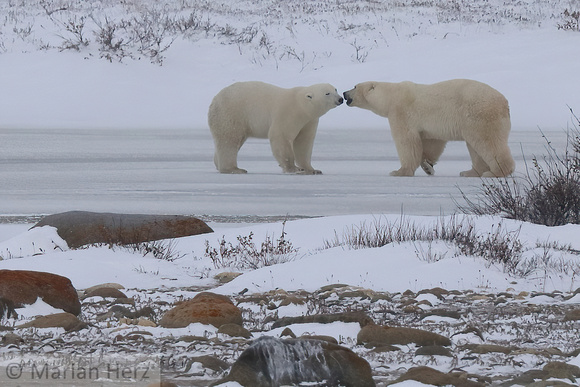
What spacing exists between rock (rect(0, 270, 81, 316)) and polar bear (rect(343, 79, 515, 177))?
7.08m

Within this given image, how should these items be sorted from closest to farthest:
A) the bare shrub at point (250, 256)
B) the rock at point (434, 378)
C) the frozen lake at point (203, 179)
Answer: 1. the rock at point (434, 378)
2. the bare shrub at point (250, 256)
3. the frozen lake at point (203, 179)

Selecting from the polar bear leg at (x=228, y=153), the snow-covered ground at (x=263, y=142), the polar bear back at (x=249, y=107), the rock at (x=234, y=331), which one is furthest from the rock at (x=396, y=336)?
the polar bear leg at (x=228, y=153)

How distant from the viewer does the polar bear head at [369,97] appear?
11773 mm

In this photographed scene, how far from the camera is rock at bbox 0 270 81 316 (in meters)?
4.31

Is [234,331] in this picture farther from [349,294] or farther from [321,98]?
[321,98]

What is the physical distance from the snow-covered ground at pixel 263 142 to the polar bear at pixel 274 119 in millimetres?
408

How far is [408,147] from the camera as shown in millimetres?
11305

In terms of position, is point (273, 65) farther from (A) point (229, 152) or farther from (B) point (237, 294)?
(B) point (237, 294)

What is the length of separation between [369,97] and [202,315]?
27.2 ft

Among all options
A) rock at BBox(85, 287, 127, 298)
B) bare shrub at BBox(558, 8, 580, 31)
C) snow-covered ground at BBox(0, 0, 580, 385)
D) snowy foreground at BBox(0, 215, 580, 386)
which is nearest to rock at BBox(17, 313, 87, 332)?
snowy foreground at BBox(0, 215, 580, 386)

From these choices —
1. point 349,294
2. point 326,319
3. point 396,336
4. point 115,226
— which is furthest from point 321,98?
point 396,336

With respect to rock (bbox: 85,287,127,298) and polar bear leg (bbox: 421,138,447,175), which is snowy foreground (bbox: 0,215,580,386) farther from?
polar bear leg (bbox: 421,138,447,175)

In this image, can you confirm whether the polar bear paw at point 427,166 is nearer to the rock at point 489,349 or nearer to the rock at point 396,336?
the rock at point 396,336

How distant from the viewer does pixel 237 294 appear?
499 cm
